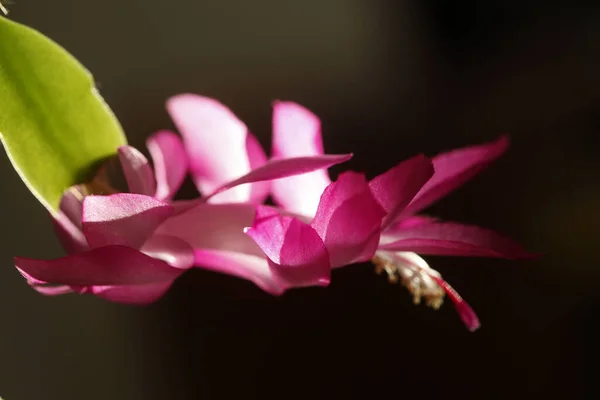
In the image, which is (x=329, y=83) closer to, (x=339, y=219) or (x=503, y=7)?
(x=503, y=7)

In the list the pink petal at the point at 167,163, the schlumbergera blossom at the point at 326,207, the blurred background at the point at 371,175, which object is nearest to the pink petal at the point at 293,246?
the schlumbergera blossom at the point at 326,207

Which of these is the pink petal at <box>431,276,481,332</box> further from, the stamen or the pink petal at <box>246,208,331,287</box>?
the pink petal at <box>246,208,331,287</box>

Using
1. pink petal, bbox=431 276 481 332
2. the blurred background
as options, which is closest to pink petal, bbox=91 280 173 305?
pink petal, bbox=431 276 481 332

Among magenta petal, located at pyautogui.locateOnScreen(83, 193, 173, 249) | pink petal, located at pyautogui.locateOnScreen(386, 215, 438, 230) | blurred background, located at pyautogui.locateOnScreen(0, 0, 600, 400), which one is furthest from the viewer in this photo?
blurred background, located at pyautogui.locateOnScreen(0, 0, 600, 400)

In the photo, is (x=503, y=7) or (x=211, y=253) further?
(x=503, y=7)

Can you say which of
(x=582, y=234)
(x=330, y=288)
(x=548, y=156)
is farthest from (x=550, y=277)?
(x=330, y=288)

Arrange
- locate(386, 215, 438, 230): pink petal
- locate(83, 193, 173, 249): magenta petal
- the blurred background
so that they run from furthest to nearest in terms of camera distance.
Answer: the blurred background < locate(386, 215, 438, 230): pink petal < locate(83, 193, 173, 249): magenta petal
